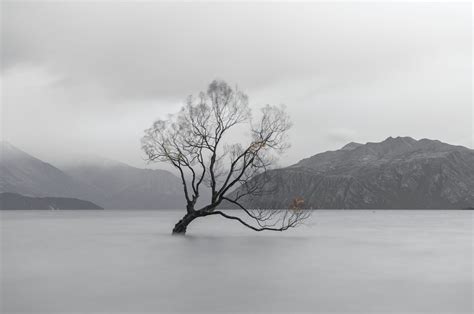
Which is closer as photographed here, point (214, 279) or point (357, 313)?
point (357, 313)

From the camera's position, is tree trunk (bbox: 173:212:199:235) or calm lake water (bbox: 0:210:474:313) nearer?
calm lake water (bbox: 0:210:474:313)

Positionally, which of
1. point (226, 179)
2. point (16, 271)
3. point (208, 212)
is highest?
point (226, 179)

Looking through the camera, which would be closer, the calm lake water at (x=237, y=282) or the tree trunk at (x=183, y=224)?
the calm lake water at (x=237, y=282)

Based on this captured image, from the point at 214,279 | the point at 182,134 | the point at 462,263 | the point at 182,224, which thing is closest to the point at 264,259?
the point at 214,279

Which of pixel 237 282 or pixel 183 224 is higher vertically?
pixel 183 224

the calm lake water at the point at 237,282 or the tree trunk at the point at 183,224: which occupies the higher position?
the tree trunk at the point at 183,224

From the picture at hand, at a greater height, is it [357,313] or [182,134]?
[182,134]

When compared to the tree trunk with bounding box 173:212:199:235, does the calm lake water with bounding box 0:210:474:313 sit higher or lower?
lower

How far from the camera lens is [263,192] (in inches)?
1850

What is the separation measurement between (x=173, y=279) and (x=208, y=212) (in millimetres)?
23885

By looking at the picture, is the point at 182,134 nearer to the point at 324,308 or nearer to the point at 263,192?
the point at 263,192

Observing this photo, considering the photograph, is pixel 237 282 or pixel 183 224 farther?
pixel 183 224

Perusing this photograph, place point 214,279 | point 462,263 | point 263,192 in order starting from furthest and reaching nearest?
point 263,192 → point 462,263 → point 214,279

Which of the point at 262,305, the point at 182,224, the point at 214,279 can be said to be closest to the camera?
the point at 262,305
